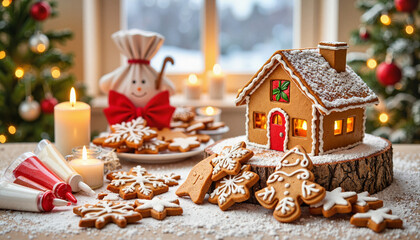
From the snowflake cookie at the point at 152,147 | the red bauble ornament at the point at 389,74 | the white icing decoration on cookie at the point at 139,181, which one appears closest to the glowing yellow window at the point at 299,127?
the white icing decoration on cookie at the point at 139,181

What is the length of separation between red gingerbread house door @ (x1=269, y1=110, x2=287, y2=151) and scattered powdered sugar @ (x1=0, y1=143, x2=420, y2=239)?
245 millimetres

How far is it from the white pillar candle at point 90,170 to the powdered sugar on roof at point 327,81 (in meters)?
0.67

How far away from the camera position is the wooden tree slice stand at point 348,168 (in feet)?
4.51

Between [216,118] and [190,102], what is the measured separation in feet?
3.08

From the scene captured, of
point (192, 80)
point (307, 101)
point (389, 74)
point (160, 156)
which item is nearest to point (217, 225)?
point (307, 101)

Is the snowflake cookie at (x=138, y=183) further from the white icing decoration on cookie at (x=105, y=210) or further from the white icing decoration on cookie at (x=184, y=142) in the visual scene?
the white icing decoration on cookie at (x=184, y=142)

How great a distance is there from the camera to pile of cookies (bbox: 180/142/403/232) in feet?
4.06

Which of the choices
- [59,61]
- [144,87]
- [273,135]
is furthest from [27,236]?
[59,61]

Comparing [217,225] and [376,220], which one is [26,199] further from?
[376,220]

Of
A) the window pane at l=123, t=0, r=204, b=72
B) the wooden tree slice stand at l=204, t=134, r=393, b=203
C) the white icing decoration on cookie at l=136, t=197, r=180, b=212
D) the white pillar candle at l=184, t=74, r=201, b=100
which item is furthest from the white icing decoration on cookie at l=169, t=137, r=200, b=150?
the window pane at l=123, t=0, r=204, b=72

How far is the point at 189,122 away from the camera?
2.17 metres

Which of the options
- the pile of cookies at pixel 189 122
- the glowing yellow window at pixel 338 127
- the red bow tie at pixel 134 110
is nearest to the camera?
the glowing yellow window at pixel 338 127

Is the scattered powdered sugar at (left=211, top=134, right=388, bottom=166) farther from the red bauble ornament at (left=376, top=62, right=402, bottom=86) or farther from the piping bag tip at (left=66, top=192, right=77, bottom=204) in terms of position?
the red bauble ornament at (left=376, top=62, right=402, bottom=86)

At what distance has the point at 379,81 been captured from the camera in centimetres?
267
